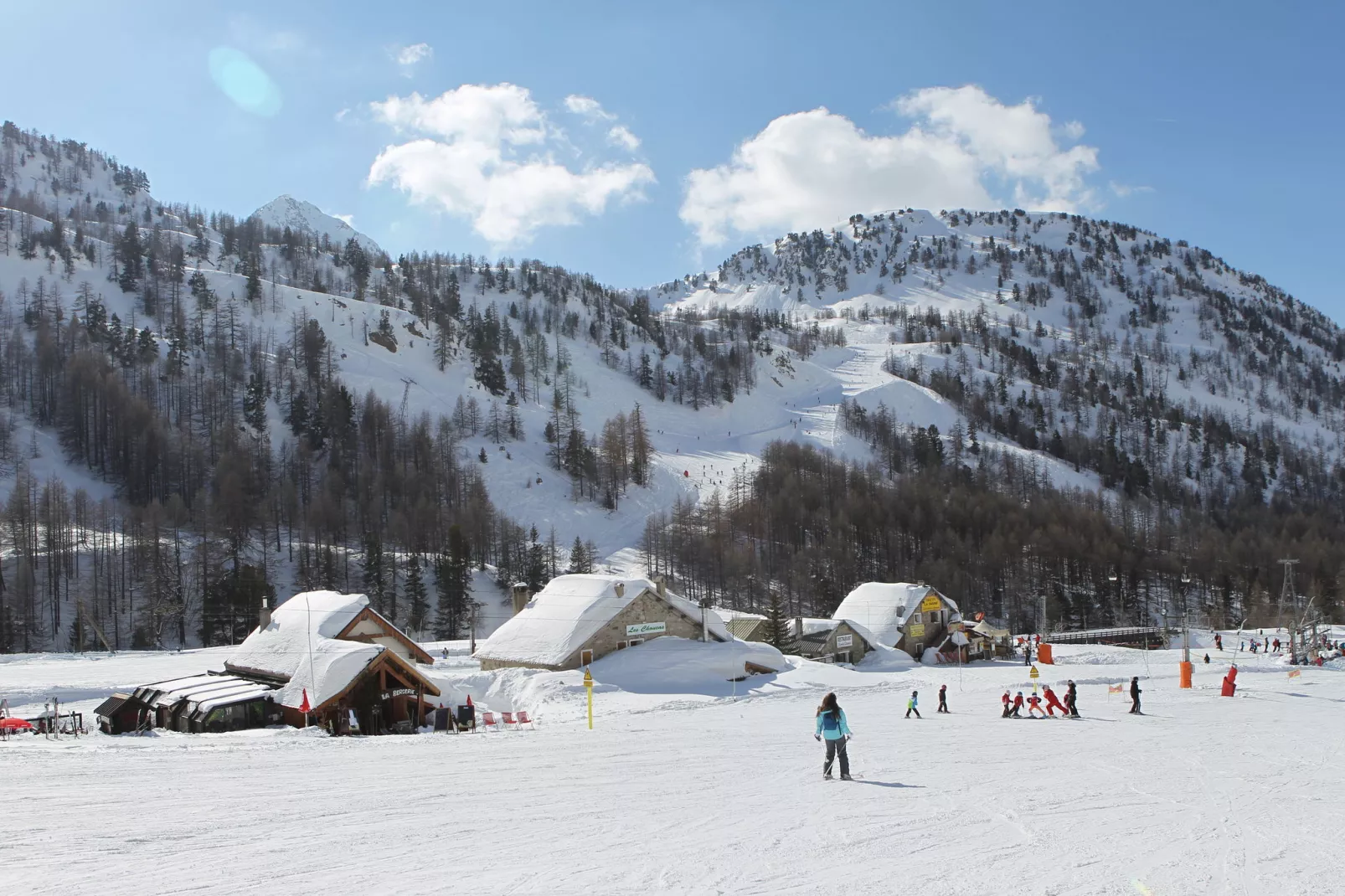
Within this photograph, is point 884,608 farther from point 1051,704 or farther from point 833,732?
point 833,732

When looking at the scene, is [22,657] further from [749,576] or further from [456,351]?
[456,351]

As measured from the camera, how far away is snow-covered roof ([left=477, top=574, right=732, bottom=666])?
32.2 meters

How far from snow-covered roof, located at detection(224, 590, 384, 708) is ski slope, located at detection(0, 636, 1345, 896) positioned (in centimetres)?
397

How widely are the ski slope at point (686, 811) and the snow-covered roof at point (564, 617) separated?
12.6 metres

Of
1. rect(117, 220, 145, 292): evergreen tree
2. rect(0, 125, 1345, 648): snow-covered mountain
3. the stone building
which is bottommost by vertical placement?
the stone building

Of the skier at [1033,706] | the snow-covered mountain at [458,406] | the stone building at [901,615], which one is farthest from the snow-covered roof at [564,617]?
the snow-covered mountain at [458,406]

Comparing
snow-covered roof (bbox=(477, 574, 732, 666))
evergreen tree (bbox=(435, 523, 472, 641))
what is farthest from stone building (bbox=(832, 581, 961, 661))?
evergreen tree (bbox=(435, 523, 472, 641))

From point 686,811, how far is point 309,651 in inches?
732

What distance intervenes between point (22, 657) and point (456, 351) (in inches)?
3990

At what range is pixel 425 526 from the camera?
82500mm

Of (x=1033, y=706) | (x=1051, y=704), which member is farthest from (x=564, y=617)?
(x=1051, y=704)

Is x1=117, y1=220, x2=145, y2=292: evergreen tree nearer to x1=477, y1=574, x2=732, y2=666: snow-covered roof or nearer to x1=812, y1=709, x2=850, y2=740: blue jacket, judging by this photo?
x1=477, y1=574, x2=732, y2=666: snow-covered roof

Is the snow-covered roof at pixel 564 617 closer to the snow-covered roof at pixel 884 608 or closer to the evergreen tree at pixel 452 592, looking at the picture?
the snow-covered roof at pixel 884 608

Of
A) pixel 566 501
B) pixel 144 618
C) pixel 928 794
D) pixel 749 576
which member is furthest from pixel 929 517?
pixel 928 794
